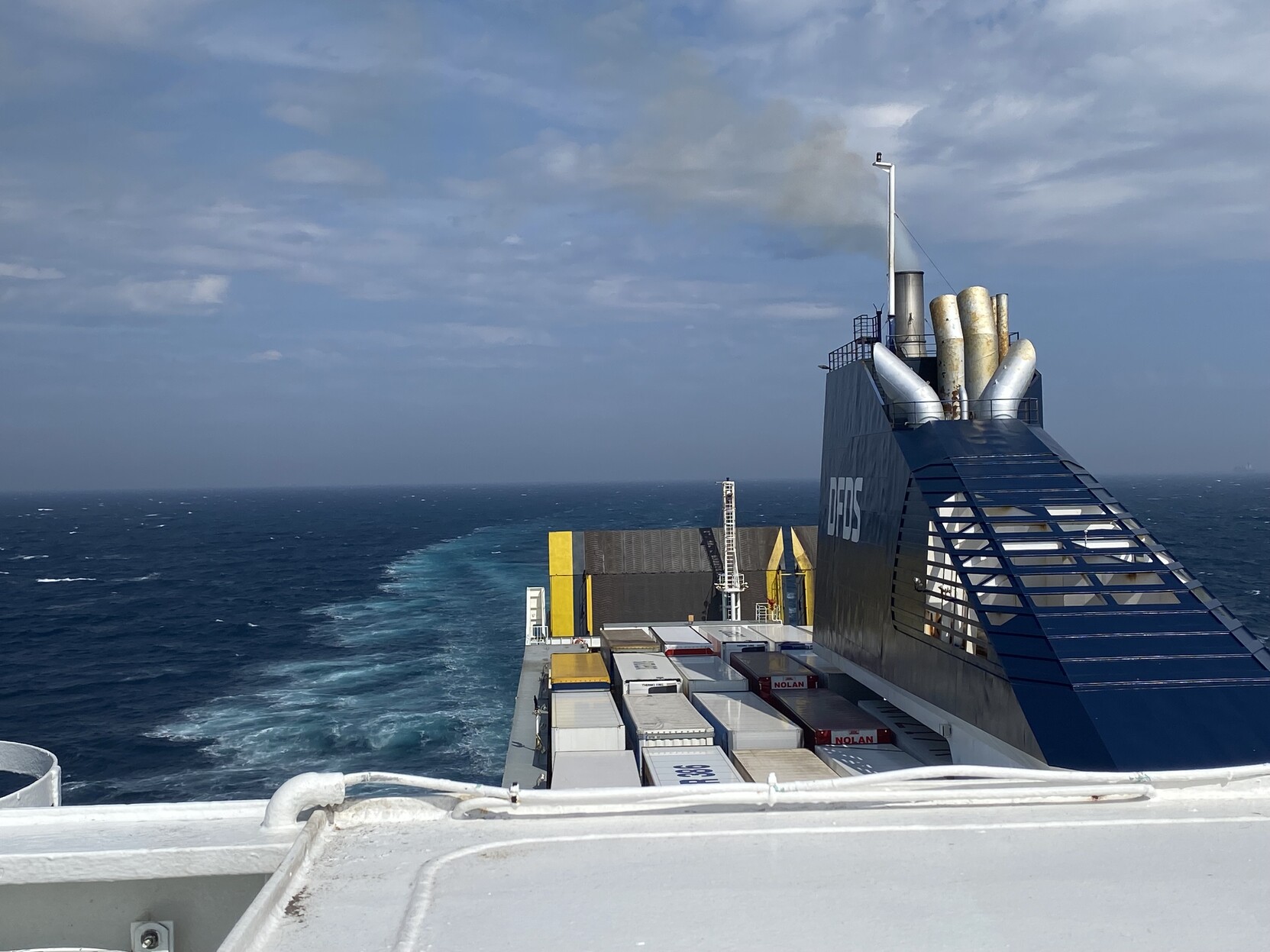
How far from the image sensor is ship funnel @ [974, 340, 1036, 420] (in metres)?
15.5

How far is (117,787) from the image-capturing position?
27.2 metres

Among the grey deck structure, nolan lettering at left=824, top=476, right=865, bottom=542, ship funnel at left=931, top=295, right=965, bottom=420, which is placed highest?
ship funnel at left=931, top=295, right=965, bottom=420

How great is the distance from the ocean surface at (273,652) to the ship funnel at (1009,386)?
1631cm

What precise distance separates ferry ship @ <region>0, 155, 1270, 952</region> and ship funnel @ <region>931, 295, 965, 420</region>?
0.19 ft

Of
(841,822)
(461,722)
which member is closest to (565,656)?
(461,722)

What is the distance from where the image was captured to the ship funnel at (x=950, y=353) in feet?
53.7

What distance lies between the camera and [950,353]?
53.8ft

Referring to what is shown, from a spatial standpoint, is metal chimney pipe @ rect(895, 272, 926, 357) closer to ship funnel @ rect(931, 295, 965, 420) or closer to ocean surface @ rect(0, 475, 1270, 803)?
ship funnel @ rect(931, 295, 965, 420)

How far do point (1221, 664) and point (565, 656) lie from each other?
18.0 meters

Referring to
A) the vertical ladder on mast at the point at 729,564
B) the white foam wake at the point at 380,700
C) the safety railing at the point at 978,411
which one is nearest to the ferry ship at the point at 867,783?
the safety railing at the point at 978,411

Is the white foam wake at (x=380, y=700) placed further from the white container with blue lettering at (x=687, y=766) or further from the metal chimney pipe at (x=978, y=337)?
the metal chimney pipe at (x=978, y=337)

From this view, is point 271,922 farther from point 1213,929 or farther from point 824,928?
point 1213,929

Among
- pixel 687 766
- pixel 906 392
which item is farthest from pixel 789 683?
pixel 906 392

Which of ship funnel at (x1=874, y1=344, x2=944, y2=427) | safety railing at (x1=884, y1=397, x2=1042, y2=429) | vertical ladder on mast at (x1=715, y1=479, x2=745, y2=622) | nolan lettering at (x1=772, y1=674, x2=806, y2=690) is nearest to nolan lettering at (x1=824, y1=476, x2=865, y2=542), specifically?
safety railing at (x1=884, y1=397, x2=1042, y2=429)
